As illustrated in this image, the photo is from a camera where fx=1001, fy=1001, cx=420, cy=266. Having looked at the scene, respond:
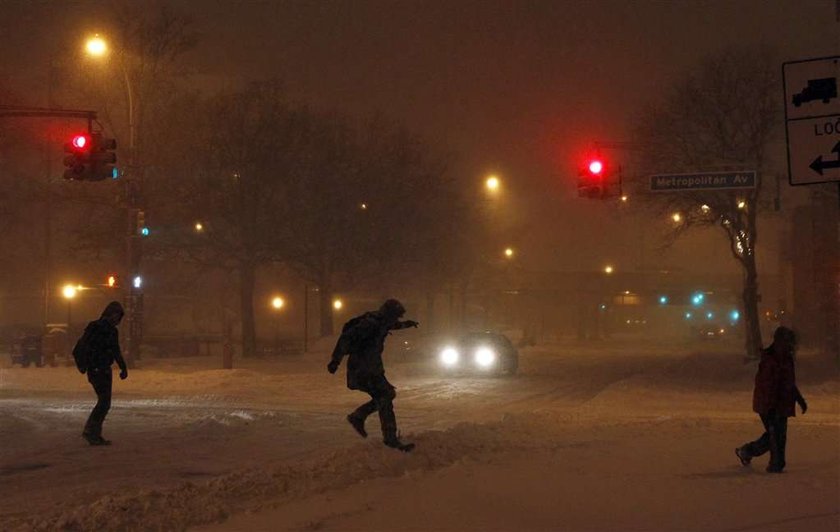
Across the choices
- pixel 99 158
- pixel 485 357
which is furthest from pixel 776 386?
pixel 485 357

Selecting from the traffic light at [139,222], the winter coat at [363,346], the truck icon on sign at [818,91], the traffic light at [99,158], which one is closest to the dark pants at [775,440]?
the truck icon on sign at [818,91]

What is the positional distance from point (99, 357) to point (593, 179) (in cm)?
1471

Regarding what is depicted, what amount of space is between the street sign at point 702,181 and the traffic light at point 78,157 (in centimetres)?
1306

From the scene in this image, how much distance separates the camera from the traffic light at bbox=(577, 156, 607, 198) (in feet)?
80.2

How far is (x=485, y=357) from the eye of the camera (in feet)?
104

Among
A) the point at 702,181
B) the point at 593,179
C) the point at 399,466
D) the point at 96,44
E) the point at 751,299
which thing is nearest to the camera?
the point at 399,466

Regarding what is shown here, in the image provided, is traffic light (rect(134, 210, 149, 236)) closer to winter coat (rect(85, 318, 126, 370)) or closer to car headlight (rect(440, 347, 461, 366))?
car headlight (rect(440, 347, 461, 366))

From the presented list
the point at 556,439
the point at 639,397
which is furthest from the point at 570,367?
the point at 556,439

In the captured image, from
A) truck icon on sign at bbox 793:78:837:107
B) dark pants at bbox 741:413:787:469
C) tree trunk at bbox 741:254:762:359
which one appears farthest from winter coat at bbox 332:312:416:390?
tree trunk at bbox 741:254:762:359

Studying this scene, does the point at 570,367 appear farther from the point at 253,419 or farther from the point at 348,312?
the point at 348,312

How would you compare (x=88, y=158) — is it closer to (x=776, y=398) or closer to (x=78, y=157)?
(x=78, y=157)

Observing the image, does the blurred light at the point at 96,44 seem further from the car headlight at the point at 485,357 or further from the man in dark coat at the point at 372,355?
the man in dark coat at the point at 372,355

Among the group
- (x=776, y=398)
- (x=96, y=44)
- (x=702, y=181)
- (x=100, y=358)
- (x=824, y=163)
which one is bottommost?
(x=776, y=398)

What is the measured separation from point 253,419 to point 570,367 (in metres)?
22.9
